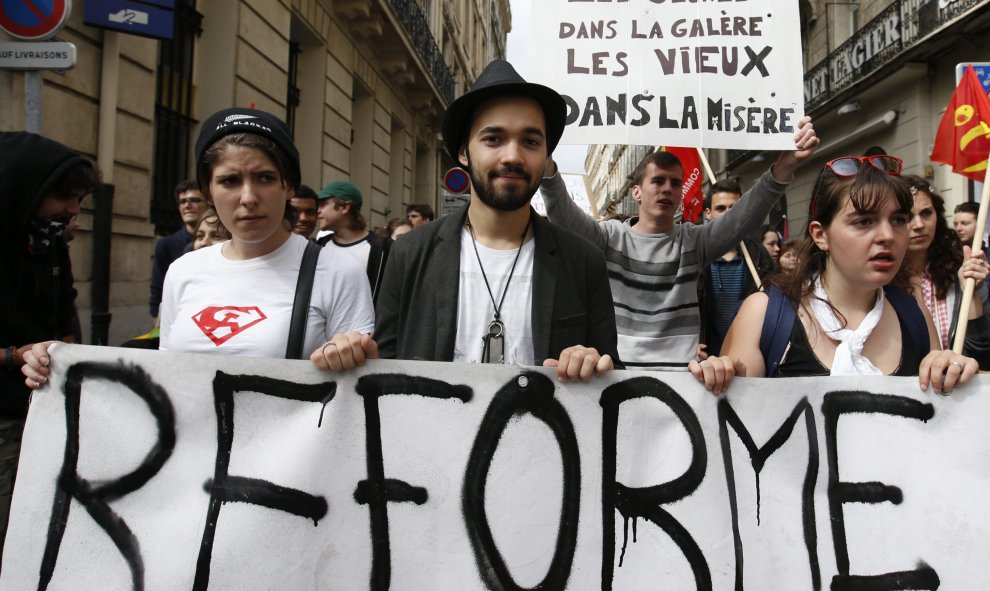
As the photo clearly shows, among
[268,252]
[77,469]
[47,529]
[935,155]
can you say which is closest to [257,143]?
[268,252]

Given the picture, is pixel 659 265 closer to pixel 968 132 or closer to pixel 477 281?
pixel 477 281

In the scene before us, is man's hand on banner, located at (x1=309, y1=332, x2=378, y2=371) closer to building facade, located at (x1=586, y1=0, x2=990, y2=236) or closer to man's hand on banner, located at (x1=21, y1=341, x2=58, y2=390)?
man's hand on banner, located at (x1=21, y1=341, x2=58, y2=390)

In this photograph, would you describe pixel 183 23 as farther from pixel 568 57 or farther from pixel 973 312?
pixel 973 312

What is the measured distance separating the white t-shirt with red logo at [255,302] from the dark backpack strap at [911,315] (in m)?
1.52

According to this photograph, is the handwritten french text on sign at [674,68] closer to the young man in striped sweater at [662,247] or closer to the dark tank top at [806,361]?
the young man in striped sweater at [662,247]

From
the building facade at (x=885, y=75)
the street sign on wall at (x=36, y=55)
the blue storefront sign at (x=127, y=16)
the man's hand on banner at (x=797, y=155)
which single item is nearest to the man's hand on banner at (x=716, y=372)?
the man's hand on banner at (x=797, y=155)

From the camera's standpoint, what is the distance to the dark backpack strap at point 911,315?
1971 mm

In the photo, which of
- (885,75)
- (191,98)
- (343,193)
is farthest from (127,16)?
(885,75)

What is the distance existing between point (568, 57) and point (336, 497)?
2288mm

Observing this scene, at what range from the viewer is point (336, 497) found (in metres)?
1.66

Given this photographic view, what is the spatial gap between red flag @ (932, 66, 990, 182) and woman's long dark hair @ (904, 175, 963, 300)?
0.87m

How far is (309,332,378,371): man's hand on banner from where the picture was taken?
1.67 m

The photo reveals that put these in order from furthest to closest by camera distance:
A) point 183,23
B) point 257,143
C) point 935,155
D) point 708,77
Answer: point 183,23 → point 935,155 → point 708,77 → point 257,143

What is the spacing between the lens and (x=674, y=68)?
3.16 metres
